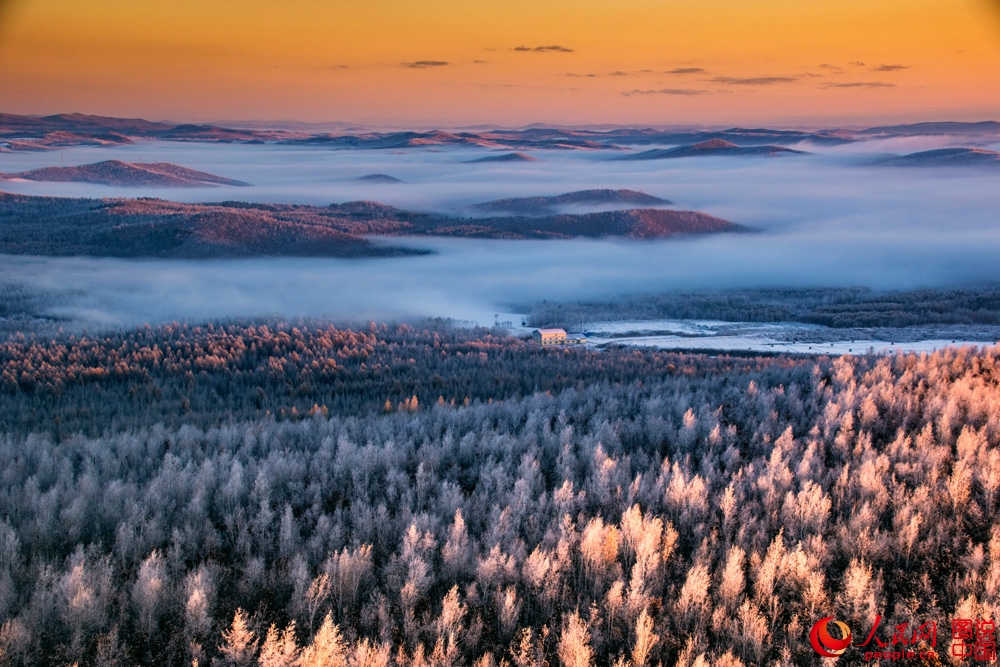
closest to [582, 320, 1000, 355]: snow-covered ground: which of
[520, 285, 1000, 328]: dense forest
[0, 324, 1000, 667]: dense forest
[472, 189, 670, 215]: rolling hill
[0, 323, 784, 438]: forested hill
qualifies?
[520, 285, 1000, 328]: dense forest

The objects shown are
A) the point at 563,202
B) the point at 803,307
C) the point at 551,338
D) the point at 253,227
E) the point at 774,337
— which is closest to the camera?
the point at 551,338

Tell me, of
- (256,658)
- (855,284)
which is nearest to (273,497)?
(256,658)

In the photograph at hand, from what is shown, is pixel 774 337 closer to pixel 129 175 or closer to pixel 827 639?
pixel 827 639

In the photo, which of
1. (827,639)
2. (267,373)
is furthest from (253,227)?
(827,639)

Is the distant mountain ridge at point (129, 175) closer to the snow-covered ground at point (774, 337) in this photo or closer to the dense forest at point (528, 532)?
the snow-covered ground at point (774, 337)

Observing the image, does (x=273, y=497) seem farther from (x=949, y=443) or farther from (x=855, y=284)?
(x=855, y=284)
